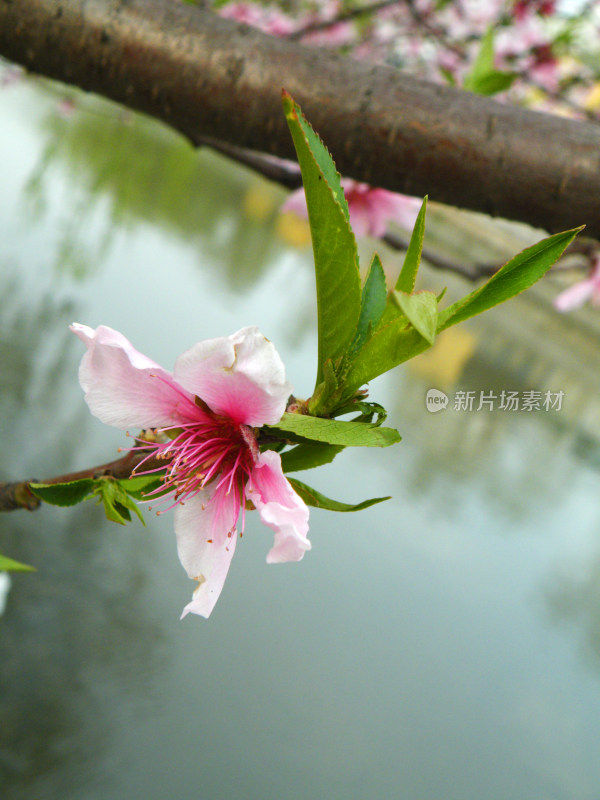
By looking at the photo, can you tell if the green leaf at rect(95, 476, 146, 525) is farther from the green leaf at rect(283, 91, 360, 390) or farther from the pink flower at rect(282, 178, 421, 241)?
the pink flower at rect(282, 178, 421, 241)

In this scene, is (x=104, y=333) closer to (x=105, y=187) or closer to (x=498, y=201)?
(x=498, y=201)

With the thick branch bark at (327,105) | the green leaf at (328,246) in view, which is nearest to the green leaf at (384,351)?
the green leaf at (328,246)

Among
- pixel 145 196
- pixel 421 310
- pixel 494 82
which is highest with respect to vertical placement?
pixel 494 82

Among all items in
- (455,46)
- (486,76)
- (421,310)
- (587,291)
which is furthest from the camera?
(455,46)

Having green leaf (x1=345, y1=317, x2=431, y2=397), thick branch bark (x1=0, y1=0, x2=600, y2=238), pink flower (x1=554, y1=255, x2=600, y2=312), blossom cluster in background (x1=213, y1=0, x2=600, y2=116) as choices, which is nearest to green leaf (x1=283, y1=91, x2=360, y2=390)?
green leaf (x1=345, y1=317, x2=431, y2=397)

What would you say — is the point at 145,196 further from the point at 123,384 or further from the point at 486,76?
the point at 123,384

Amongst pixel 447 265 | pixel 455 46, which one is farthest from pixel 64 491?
pixel 455 46

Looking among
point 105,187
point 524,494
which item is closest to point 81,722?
point 524,494
